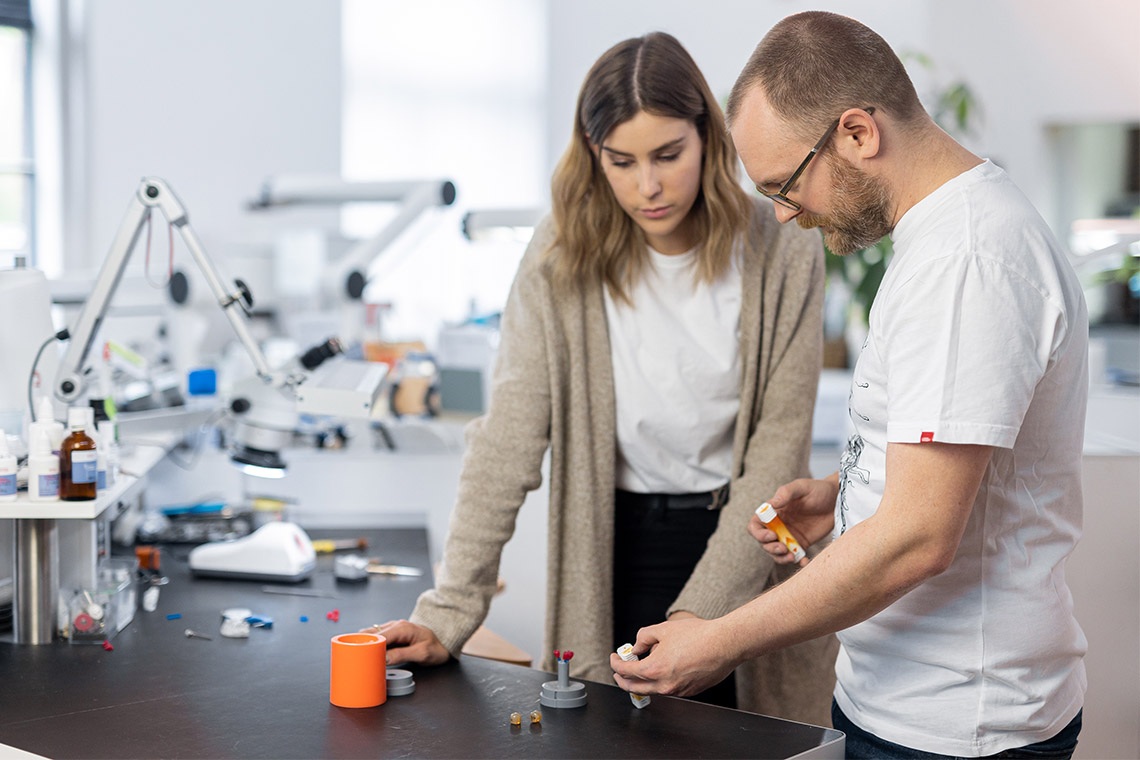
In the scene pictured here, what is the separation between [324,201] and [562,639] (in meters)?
1.82

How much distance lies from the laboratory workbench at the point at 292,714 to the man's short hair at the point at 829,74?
0.67 meters

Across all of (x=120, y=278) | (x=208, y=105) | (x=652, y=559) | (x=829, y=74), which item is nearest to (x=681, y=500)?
(x=652, y=559)

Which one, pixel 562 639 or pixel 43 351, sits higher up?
pixel 43 351

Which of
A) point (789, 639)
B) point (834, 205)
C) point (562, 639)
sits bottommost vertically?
point (562, 639)

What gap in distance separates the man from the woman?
44cm

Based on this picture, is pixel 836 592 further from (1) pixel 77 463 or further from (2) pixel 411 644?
(1) pixel 77 463

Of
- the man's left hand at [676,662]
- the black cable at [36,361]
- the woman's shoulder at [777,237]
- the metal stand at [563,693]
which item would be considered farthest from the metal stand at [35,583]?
the woman's shoulder at [777,237]

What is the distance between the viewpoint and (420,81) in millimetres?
5621

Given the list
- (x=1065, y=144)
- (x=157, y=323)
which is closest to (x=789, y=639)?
(x=157, y=323)

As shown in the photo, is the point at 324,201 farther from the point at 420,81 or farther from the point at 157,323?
the point at 420,81

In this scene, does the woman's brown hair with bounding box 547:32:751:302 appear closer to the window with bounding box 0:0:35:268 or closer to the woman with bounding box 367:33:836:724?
the woman with bounding box 367:33:836:724

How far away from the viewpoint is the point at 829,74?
1064 millimetres

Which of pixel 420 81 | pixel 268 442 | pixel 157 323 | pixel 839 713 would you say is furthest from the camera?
pixel 420 81

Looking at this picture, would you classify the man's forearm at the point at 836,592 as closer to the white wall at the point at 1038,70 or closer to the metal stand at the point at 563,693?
the metal stand at the point at 563,693
